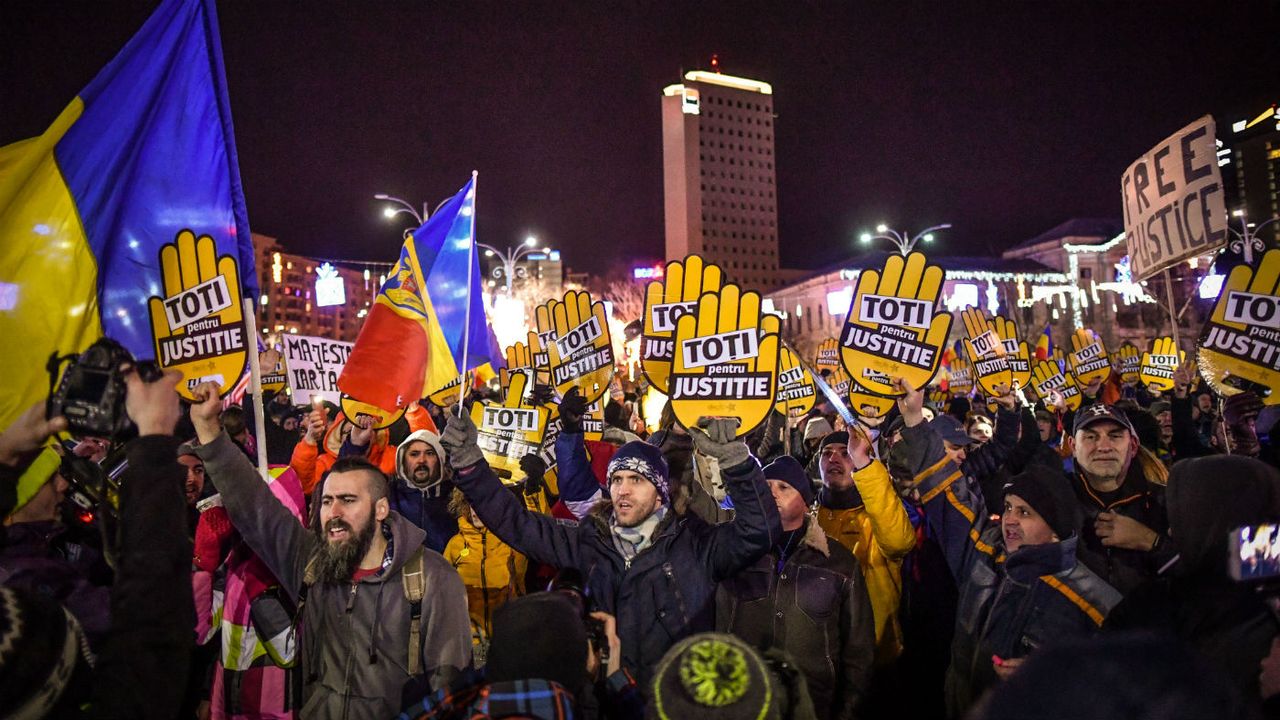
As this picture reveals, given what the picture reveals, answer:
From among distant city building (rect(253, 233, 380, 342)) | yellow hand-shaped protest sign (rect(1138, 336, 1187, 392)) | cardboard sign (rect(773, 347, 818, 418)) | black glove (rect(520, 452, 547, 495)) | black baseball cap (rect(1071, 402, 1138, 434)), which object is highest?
distant city building (rect(253, 233, 380, 342))

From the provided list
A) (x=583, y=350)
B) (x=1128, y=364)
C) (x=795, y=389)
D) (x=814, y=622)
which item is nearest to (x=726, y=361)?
(x=814, y=622)

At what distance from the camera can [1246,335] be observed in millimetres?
6160

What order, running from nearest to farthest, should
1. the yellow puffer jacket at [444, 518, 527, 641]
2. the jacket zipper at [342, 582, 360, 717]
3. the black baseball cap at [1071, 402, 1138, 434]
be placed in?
the jacket zipper at [342, 582, 360, 717] → the black baseball cap at [1071, 402, 1138, 434] → the yellow puffer jacket at [444, 518, 527, 641]

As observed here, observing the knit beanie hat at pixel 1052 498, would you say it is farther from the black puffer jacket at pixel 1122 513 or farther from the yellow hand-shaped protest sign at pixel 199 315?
the yellow hand-shaped protest sign at pixel 199 315

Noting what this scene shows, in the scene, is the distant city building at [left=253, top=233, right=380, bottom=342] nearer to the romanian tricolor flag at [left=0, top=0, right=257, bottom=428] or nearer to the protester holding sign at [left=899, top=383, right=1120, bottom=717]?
the romanian tricolor flag at [left=0, top=0, right=257, bottom=428]

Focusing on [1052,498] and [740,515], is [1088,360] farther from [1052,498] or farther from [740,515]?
[740,515]

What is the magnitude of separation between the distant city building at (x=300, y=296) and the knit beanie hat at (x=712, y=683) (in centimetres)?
11363

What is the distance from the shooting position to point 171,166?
3873mm

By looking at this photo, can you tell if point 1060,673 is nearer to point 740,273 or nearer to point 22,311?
point 22,311

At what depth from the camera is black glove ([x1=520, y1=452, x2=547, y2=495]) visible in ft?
21.3

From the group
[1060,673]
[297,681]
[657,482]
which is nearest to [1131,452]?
[657,482]

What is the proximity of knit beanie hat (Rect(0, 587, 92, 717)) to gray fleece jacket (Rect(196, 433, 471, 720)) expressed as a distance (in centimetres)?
129

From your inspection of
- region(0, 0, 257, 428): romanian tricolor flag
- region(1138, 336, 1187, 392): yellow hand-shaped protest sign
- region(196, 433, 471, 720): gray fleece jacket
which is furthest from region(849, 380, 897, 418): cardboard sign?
region(1138, 336, 1187, 392): yellow hand-shaped protest sign

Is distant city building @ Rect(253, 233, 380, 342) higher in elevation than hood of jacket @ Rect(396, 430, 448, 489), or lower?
higher
